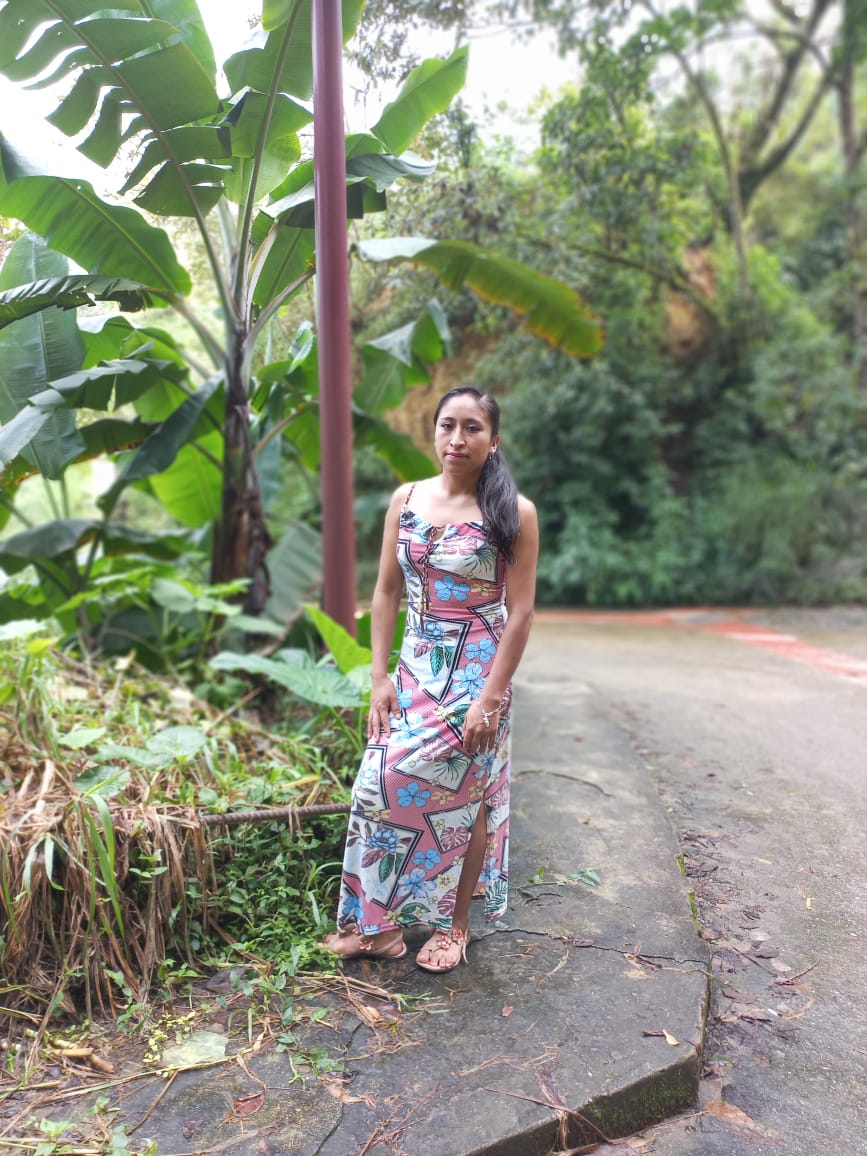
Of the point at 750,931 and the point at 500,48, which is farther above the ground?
the point at 500,48

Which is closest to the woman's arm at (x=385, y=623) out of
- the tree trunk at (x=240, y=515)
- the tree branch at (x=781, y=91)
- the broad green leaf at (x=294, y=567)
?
the tree trunk at (x=240, y=515)

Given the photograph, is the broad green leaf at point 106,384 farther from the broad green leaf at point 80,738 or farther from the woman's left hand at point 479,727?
the woman's left hand at point 479,727

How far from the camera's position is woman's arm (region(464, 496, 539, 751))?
192 cm

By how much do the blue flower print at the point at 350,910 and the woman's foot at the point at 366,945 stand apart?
23 millimetres

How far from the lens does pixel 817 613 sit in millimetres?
8031

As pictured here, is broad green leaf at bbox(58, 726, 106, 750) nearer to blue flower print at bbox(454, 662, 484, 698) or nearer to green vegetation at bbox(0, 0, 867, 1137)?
green vegetation at bbox(0, 0, 867, 1137)

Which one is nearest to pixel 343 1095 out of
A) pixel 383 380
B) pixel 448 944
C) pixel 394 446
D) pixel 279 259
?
pixel 448 944

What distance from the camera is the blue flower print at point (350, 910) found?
2008mm

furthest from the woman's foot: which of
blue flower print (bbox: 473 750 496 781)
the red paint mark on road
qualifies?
the red paint mark on road

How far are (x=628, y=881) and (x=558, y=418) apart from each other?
24.9 ft

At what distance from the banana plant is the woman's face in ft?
4.10

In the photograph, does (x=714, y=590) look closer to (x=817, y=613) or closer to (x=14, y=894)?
(x=817, y=613)

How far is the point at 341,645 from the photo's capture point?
281 cm

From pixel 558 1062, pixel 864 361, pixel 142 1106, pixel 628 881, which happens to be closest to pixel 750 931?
pixel 628 881
